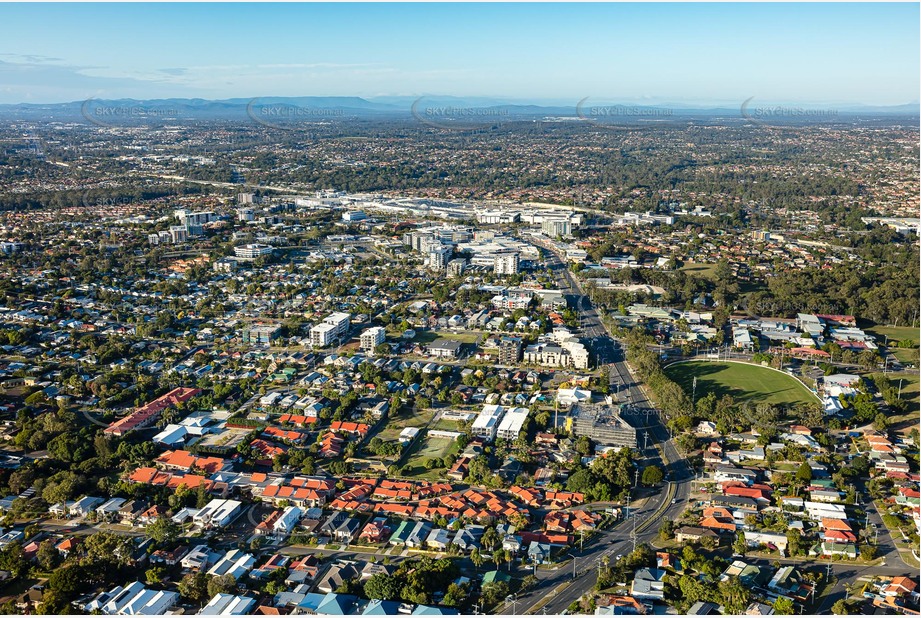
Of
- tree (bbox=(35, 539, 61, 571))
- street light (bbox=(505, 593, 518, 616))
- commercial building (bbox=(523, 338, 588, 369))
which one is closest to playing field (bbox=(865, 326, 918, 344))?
commercial building (bbox=(523, 338, 588, 369))

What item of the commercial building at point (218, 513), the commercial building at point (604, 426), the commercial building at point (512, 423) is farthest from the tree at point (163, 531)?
the commercial building at point (604, 426)

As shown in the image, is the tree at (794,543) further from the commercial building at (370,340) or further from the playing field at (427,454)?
the commercial building at (370,340)

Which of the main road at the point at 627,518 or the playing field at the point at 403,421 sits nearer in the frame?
the main road at the point at 627,518

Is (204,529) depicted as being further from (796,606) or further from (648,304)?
(648,304)

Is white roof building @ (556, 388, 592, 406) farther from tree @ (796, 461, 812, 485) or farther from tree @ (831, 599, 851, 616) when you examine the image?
tree @ (831, 599, 851, 616)

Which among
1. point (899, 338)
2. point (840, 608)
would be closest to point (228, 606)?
point (840, 608)
